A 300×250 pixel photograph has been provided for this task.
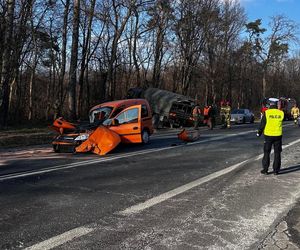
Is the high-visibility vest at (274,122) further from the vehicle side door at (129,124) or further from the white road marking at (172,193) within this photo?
the vehicle side door at (129,124)

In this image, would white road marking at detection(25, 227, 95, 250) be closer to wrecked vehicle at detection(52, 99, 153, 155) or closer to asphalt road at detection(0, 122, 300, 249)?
asphalt road at detection(0, 122, 300, 249)

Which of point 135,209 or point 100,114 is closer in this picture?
point 135,209

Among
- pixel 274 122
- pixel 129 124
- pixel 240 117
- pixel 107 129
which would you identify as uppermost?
pixel 274 122

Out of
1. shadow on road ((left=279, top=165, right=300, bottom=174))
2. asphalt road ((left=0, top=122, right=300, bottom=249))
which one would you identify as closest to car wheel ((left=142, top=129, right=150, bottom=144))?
asphalt road ((left=0, top=122, right=300, bottom=249))

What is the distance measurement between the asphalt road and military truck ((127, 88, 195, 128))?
715 inches

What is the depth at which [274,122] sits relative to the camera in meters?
9.46

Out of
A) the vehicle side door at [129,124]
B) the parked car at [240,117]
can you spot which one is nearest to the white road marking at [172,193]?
the vehicle side door at [129,124]

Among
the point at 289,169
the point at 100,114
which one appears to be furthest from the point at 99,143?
the point at 289,169

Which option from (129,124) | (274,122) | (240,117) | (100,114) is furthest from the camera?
(240,117)

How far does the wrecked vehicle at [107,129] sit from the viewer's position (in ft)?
42.6

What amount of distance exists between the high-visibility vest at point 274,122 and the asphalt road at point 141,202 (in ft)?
3.34

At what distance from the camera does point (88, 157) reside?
12195 millimetres

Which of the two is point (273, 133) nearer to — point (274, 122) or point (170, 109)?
point (274, 122)

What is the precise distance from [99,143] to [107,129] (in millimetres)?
514
